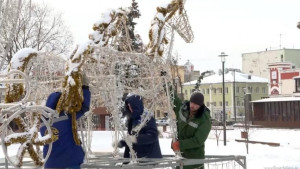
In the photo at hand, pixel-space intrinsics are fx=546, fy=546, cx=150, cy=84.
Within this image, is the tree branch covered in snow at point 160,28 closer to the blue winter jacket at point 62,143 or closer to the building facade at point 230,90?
the blue winter jacket at point 62,143

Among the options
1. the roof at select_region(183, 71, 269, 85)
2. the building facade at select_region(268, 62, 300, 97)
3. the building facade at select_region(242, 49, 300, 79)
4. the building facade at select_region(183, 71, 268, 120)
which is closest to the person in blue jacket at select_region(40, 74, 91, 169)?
Answer: the building facade at select_region(268, 62, 300, 97)

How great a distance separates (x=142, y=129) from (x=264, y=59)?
82.0 m

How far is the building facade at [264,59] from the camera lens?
275ft

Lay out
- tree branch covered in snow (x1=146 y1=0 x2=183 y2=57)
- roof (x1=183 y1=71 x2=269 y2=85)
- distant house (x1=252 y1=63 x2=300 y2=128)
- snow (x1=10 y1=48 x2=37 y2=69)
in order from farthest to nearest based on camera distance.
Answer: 1. roof (x1=183 y1=71 x2=269 y2=85)
2. distant house (x1=252 y1=63 x2=300 y2=128)
3. tree branch covered in snow (x1=146 y1=0 x2=183 y2=57)
4. snow (x1=10 y1=48 x2=37 y2=69)

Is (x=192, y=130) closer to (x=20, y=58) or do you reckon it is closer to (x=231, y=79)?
(x=20, y=58)

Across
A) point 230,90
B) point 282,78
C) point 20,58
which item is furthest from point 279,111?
point 20,58

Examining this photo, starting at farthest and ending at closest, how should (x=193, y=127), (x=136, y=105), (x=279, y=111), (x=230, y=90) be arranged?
(x=230, y=90) → (x=279, y=111) → (x=136, y=105) → (x=193, y=127)

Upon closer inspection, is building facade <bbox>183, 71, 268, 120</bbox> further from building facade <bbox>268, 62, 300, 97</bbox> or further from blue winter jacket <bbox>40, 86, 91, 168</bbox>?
blue winter jacket <bbox>40, 86, 91, 168</bbox>

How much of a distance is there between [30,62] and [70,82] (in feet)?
2.60

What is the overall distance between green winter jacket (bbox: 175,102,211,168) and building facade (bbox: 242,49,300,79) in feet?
255

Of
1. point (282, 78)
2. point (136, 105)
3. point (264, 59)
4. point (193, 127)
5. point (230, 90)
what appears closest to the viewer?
point (193, 127)

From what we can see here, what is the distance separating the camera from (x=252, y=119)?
1834 inches

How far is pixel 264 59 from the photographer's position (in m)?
86.5

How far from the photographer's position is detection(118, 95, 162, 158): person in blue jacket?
6.54m
